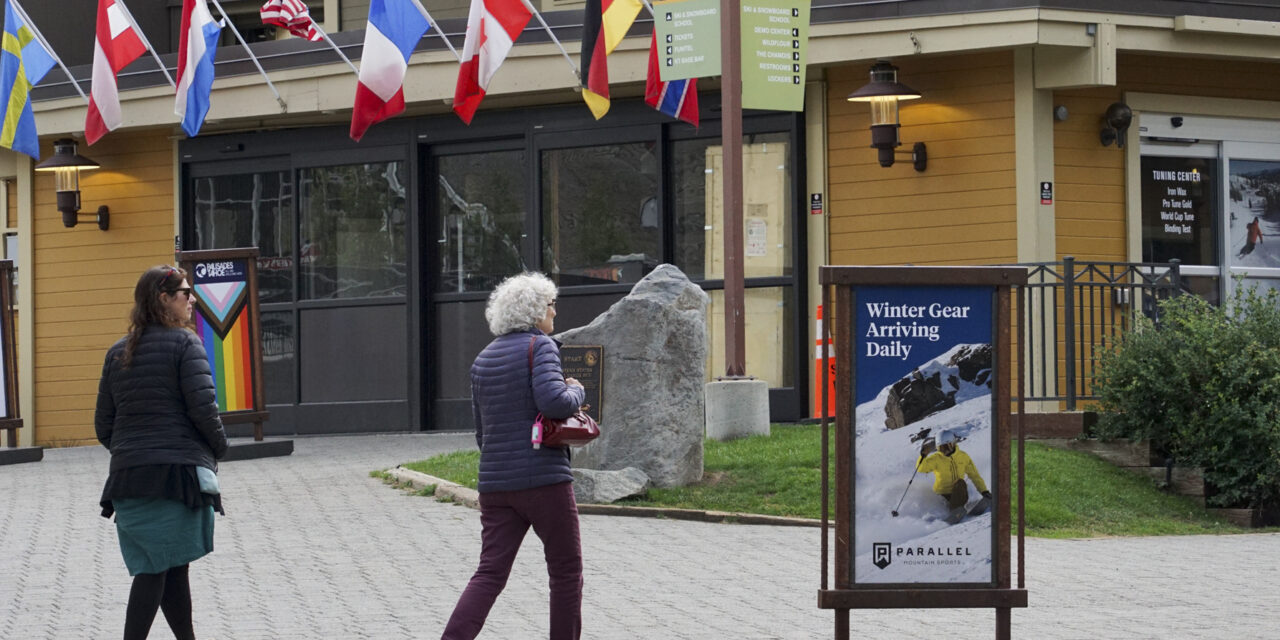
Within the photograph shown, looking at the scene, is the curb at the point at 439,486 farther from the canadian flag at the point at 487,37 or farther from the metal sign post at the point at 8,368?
the metal sign post at the point at 8,368

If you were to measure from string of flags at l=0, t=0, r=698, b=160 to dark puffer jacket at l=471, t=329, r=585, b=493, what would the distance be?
808 centimetres

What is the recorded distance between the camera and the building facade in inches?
590

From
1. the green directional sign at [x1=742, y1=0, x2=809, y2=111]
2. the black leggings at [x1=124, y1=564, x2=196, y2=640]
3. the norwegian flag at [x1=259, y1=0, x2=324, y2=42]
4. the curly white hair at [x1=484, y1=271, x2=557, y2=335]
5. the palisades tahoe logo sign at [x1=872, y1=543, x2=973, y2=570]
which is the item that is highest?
the norwegian flag at [x1=259, y1=0, x2=324, y2=42]

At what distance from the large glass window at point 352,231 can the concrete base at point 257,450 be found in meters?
3.20

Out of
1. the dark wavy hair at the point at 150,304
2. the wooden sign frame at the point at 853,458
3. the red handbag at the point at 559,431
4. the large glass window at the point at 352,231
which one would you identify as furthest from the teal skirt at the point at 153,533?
the large glass window at the point at 352,231

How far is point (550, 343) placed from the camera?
6453 mm

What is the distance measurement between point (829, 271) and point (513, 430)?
4.66ft

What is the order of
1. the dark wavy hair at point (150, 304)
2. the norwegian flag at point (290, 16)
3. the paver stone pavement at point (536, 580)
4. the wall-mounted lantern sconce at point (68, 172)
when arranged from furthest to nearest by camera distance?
the wall-mounted lantern sconce at point (68, 172) → the norwegian flag at point (290, 16) → the paver stone pavement at point (536, 580) → the dark wavy hair at point (150, 304)

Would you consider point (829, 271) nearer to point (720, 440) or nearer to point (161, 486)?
point (161, 486)

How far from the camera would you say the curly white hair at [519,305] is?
21.4 feet

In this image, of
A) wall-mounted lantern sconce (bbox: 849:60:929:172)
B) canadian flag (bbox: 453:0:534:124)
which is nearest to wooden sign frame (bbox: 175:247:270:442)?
canadian flag (bbox: 453:0:534:124)

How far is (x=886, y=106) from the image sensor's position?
1516 cm

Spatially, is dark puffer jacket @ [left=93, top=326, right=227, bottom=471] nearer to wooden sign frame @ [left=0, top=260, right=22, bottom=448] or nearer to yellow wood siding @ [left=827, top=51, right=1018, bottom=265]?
wooden sign frame @ [left=0, top=260, right=22, bottom=448]

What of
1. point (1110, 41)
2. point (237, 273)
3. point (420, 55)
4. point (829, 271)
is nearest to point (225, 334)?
point (237, 273)
